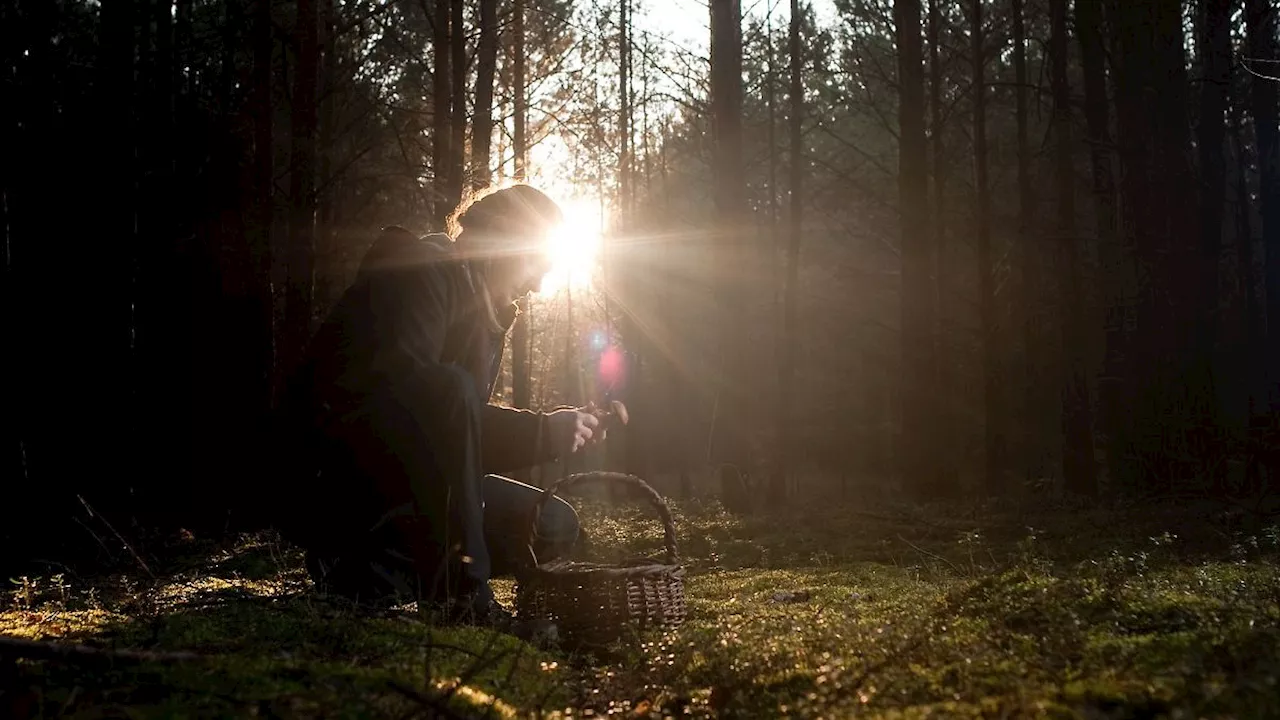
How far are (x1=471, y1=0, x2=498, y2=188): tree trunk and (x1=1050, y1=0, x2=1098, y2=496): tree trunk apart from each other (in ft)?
25.9

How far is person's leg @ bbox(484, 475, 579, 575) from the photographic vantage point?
A: 5.35 meters

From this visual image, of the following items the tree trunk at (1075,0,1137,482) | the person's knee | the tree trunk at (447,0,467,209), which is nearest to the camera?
the person's knee

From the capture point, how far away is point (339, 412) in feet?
15.0

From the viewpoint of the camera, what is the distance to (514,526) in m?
5.36

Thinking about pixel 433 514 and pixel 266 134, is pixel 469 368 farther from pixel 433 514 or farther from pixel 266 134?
pixel 266 134

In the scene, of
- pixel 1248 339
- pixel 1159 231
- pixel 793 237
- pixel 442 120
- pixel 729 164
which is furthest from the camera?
pixel 793 237

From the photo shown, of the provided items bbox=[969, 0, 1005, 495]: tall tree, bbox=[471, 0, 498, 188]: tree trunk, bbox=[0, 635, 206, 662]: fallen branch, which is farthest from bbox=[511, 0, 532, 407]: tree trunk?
bbox=[0, 635, 206, 662]: fallen branch

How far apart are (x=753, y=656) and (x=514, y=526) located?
2.13 metres

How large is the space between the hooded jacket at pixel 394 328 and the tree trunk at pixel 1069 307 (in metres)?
11.5

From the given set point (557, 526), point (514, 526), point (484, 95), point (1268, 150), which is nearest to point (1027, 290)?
point (1268, 150)

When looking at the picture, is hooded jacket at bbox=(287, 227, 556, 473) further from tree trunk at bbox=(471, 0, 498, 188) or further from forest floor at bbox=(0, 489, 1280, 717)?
tree trunk at bbox=(471, 0, 498, 188)

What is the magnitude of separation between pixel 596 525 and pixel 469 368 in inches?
248

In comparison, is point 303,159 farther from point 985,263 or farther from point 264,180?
point 985,263

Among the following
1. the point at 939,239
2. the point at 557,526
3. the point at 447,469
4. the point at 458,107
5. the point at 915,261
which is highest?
the point at 458,107
